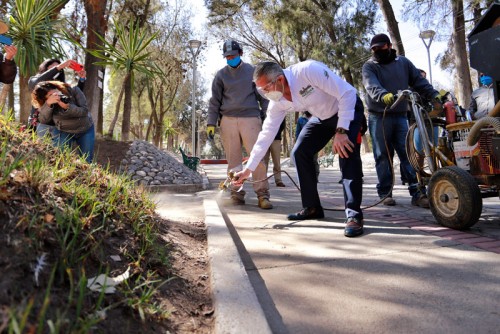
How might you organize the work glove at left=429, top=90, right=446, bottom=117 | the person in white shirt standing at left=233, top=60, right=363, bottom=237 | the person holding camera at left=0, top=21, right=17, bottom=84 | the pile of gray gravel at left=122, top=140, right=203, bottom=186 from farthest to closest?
the pile of gray gravel at left=122, top=140, right=203, bottom=186, the work glove at left=429, top=90, right=446, bottom=117, the person holding camera at left=0, top=21, right=17, bottom=84, the person in white shirt standing at left=233, top=60, right=363, bottom=237

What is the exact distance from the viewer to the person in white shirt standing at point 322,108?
3.17m

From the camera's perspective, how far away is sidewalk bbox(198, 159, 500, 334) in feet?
5.26

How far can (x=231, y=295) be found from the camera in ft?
5.74

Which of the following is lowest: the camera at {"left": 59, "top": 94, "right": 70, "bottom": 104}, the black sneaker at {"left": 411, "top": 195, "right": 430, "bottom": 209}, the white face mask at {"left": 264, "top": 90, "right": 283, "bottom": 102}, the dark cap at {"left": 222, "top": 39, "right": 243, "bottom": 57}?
the black sneaker at {"left": 411, "top": 195, "right": 430, "bottom": 209}

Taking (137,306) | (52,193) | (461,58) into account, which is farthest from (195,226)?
(461,58)

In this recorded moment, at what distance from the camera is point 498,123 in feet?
8.75

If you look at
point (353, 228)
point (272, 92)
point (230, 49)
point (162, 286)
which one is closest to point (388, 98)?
point (272, 92)

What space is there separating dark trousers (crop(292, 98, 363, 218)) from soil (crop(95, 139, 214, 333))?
1.13 m

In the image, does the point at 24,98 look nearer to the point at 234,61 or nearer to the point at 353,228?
the point at 234,61

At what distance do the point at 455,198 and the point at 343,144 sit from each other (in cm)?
96

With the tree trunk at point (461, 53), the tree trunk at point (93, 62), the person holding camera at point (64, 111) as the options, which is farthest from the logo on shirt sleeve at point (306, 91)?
the tree trunk at point (461, 53)

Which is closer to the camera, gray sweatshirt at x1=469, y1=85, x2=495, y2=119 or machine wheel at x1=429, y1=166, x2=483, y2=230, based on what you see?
machine wheel at x1=429, y1=166, x2=483, y2=230

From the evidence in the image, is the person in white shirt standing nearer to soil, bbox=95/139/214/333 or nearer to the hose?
soil, bbox=95/139/214/333

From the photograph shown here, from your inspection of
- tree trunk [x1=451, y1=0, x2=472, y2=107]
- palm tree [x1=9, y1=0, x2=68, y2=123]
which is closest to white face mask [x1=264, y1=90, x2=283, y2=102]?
palm tree [x1=9, y1=0, x2=68, y2=123]
